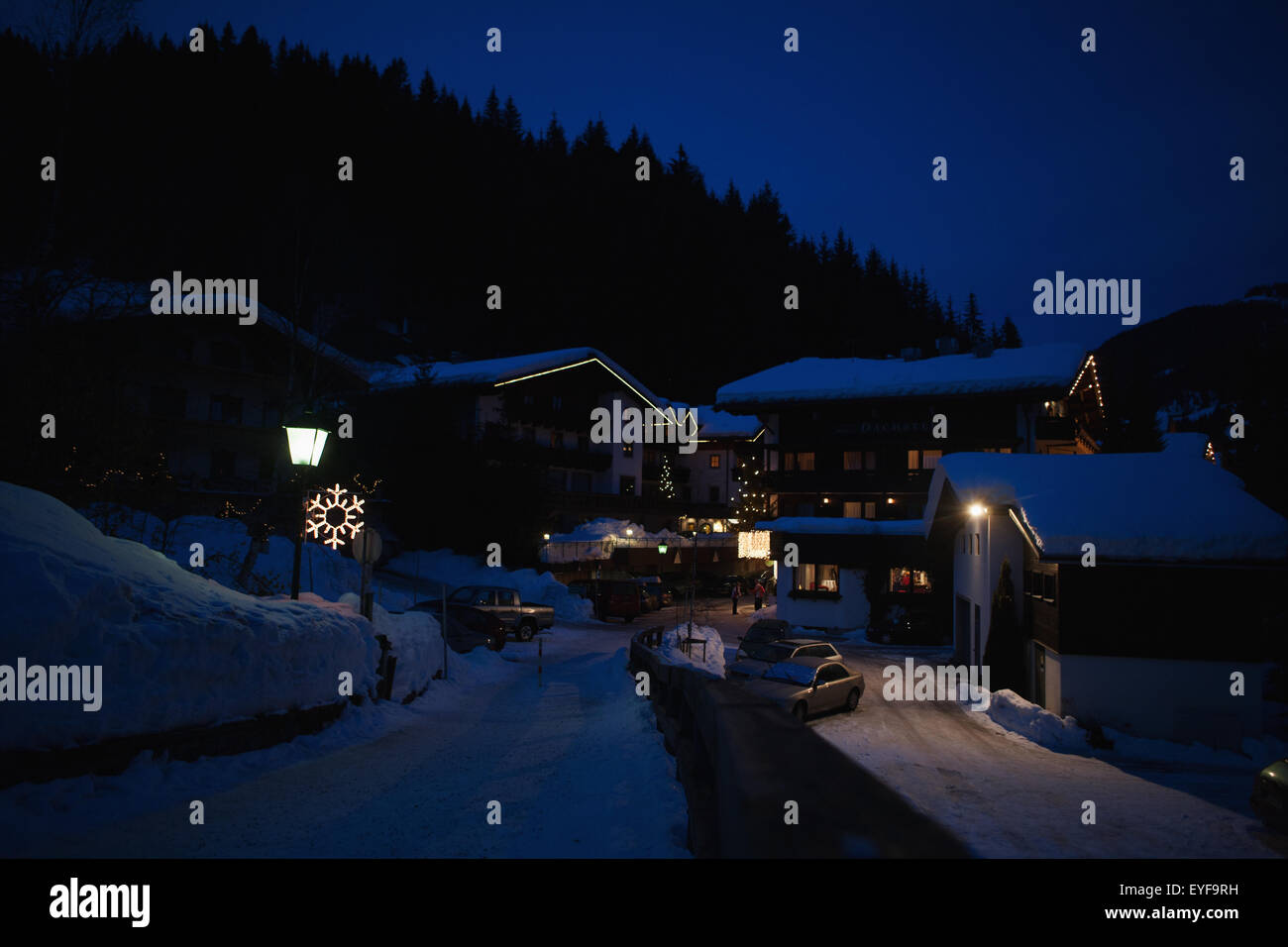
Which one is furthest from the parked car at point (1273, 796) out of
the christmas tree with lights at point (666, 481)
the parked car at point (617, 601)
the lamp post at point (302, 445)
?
the christmas tree with lights at point (666, 481)

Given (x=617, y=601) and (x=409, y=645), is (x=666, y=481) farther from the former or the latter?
(x=409, y=645)

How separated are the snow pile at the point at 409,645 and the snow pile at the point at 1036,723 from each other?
14206 millimetres

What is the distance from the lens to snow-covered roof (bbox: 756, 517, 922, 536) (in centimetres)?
3822

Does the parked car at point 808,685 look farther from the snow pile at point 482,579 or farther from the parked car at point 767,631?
the snow pile at point 482,579

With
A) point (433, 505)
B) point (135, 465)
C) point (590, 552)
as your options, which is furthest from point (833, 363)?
point (135, 465)

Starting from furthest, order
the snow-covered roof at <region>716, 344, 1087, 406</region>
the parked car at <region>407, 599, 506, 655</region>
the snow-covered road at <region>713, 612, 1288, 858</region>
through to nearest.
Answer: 1. the snow-covered roof at <region>716, 344, 1087, 406</region>
2. the parked car at <region>407, 599, 506, 655</region>
3. the snow-covered road at <region>713, 612, 1288, 858</region>

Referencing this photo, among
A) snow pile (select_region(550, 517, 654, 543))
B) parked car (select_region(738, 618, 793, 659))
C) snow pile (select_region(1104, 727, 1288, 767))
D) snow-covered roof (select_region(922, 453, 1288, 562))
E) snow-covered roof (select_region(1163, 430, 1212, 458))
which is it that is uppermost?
snow-covered roof (select_region(1163, 430, 1212, 458))

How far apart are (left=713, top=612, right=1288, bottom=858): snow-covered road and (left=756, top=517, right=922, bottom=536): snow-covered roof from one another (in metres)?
18.1

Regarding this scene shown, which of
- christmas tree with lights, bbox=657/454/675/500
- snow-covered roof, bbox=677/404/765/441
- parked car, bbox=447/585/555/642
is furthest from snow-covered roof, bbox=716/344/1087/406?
snow-covered roof, bbox=677/404/765/441

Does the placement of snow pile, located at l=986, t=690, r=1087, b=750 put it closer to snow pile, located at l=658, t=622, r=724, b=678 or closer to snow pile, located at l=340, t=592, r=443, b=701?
snow pile, located at l=658, t=622, r=724, b=678

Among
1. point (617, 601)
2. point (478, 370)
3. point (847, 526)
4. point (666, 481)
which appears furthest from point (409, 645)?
point (666, 481)

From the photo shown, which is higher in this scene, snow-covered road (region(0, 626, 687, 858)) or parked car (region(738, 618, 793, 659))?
snow-covered road (region(0, 626, 687, 858))
